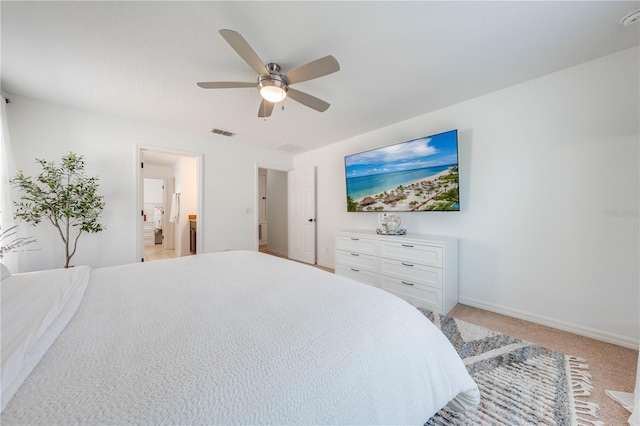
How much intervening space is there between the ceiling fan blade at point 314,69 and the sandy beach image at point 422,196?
1.78 m

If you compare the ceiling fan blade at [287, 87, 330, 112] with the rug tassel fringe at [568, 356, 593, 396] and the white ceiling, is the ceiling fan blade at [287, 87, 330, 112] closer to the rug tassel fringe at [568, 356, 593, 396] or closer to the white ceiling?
the white ceiling

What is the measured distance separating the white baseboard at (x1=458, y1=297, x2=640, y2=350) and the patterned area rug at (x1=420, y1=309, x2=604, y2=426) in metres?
0.50

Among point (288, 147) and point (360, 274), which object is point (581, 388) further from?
point (288, 147)

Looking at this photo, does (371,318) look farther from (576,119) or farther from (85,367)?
(576,119)

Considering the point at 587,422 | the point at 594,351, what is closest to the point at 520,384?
the point at 587,422

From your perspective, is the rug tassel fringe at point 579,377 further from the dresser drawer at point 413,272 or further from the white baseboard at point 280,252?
the white baseboard at point 280,252

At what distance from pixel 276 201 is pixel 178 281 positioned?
4472 millimetres

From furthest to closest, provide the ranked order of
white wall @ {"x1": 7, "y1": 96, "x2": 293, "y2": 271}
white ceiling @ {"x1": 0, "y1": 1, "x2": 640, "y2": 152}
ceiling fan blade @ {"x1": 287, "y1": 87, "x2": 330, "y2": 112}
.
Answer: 1. white wall @ {"x1": 7, "y1": 96, "x2": 293, "y2": 271}
2. ceiling fan blade @ {"x1": 287, "y1": 87, "x2": 330, "y2": 112}
3. white ceiling @ {"x1": 0, "y1": 1, "x2": 640, "y2": 152}

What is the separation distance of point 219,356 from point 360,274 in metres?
2.61

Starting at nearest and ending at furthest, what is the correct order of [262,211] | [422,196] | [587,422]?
[587,422] < [422,196] < [262,211]

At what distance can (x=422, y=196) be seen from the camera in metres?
2.85

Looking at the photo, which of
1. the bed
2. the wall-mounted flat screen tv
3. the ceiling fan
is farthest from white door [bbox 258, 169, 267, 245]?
the bed

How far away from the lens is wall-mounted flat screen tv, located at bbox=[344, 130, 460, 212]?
8.55 ft

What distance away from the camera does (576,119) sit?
2.01 meters
